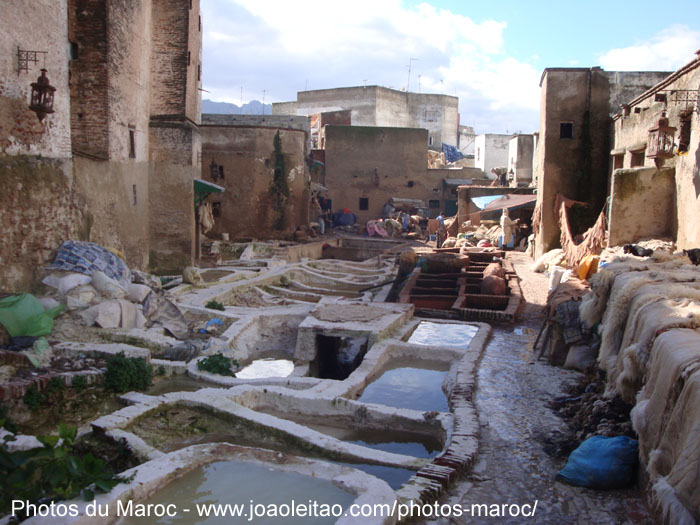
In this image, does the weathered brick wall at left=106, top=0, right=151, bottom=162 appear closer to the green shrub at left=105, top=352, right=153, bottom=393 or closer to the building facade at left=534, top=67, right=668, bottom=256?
the green shrub at left=105, top=352, right=153, bottom=393

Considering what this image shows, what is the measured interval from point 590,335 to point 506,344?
73.4 inches

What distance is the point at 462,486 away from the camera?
16.9ft

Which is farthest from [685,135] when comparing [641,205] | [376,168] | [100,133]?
[376,168]

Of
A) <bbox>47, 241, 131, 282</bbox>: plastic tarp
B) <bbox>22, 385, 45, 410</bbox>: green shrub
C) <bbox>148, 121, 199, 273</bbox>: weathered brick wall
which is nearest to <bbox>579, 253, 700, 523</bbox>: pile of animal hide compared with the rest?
<bbox>22, 385, 45, 410</bbox>: green shrub

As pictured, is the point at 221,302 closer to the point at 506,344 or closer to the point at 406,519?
the point at 506,344

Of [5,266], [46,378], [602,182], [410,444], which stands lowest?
[410,444]

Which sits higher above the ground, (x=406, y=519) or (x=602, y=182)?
(x=602, y=182)

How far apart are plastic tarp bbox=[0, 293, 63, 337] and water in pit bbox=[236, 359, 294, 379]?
9.44 ft

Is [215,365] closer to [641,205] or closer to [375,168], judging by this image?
[641,205]

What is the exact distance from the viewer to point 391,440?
6.91 meters

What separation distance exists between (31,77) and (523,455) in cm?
899

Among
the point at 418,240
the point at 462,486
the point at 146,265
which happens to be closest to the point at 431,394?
the point at 462,486

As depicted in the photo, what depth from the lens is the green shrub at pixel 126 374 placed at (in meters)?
7.62

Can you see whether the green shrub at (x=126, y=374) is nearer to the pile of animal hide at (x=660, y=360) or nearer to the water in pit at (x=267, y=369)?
the water in pit at (x=267, y=369)
